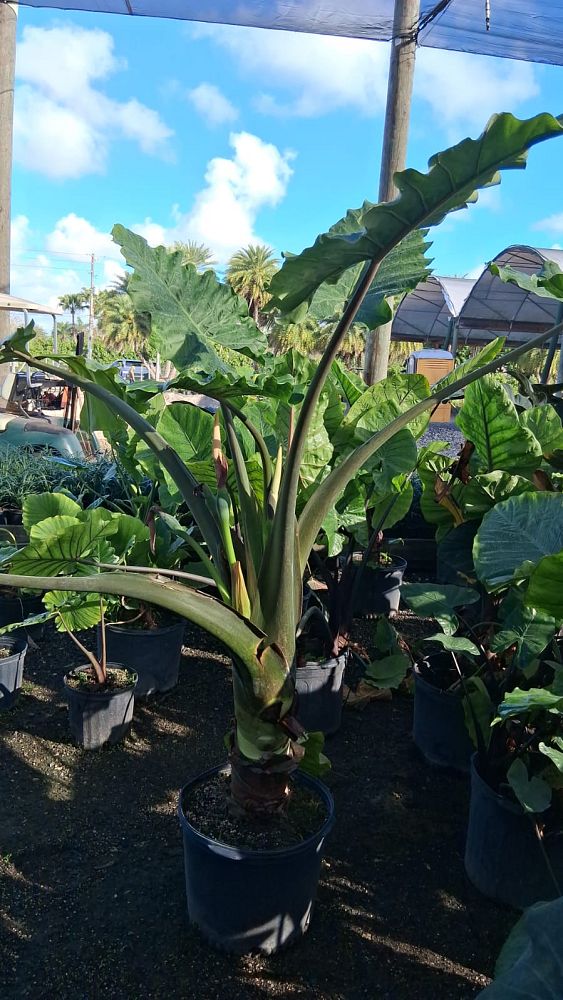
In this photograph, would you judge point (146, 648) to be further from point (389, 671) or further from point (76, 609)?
point (389, 671)

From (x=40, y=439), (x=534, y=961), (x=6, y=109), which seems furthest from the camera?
(x=6, y=109)

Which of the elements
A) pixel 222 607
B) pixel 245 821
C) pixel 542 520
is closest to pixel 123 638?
pixel 245 821

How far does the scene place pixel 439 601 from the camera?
72.2 inches

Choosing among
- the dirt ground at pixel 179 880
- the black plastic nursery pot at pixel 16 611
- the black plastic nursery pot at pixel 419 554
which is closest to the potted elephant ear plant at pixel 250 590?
the dirt ground at pixel 179 880

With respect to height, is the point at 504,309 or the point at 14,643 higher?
the point at 504,309

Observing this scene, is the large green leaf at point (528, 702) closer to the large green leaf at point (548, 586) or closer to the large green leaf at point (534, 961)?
the large green leaf at point (548, 586)

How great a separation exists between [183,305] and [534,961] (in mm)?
1612

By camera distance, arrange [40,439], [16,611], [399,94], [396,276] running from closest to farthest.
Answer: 1. [396,276]
2. [16,611]
3. [399,94]
4. [40,439]

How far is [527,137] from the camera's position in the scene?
0.90m

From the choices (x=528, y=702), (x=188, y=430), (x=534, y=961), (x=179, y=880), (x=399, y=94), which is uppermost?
(x=399, y=94)

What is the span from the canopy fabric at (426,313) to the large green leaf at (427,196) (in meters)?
Answer: 14.8

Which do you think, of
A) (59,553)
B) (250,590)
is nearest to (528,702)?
(250,590)

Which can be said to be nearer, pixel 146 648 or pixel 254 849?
pixel 254 849

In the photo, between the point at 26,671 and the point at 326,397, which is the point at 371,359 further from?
the point at 26,671
